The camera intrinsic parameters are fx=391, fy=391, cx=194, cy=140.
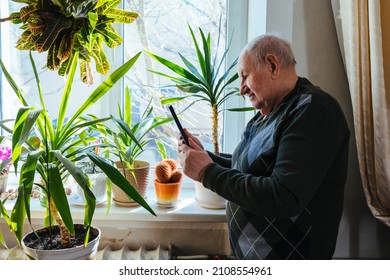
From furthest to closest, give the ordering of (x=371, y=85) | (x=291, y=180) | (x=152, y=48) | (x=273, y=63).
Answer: (x=152, y=48), (x=371, y=85), (x=273, y=63), (x=291, y=180)

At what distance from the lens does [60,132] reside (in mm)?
1194

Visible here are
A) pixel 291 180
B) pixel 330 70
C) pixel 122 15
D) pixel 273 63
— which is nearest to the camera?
pixel 291 180

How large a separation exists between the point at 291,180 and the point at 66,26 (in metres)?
0.79

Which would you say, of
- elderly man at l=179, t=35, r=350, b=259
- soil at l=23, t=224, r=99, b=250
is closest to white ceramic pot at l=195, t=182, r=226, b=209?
elderly man at l=179, t=35, r=350, b=259

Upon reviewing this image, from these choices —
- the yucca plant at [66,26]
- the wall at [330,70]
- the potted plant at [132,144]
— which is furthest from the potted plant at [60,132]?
the wall at [330,70]

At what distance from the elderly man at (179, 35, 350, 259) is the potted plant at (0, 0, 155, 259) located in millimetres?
285

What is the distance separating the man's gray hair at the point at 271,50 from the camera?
45.0 inches

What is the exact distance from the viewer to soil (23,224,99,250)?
1.22 meters

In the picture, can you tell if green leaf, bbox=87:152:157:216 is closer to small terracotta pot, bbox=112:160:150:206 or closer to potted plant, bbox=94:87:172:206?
potted plant, bbox=94:87:172:206

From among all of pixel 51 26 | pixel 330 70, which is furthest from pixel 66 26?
pixel 330 70

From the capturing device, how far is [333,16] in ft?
5.03

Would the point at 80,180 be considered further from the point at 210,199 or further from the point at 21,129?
the point at 210,199

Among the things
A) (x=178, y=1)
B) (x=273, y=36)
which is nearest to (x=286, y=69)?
(x=273, y=36)

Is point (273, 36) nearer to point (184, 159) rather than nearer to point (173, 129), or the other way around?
point (184, 159)
